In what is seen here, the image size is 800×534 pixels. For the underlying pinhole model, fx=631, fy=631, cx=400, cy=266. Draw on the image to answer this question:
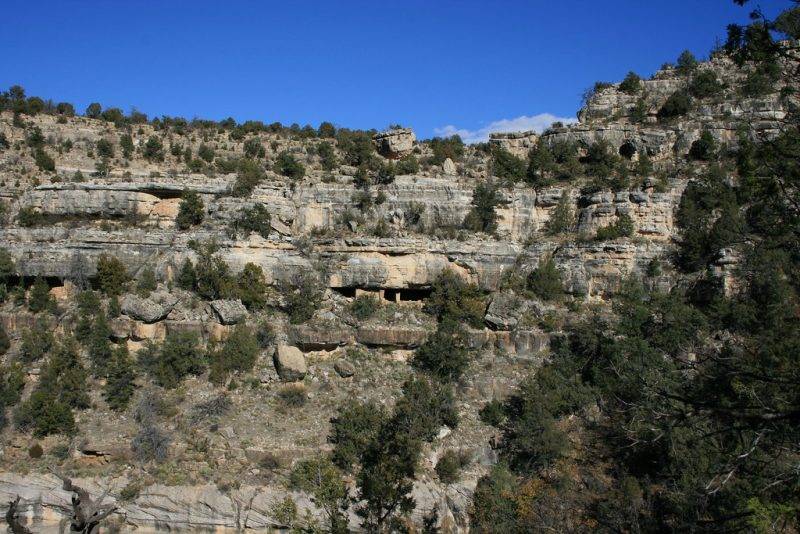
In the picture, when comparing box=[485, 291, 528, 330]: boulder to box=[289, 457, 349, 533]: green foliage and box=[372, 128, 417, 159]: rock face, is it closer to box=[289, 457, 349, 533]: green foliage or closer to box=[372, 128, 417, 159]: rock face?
box=[289, 457, 349, 533]: green foliage

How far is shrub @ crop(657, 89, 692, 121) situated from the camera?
41625 mm

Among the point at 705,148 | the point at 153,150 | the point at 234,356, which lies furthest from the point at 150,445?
the point at 705,148

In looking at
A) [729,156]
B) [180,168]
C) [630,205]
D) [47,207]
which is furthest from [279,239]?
[729,156]

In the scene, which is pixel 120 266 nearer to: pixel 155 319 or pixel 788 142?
pixel 155 319

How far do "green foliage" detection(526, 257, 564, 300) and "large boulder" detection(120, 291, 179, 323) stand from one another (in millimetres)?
18332

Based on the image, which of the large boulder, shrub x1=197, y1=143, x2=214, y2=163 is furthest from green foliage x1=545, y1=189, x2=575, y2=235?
shrub x1=197, y1=143, x2=214, y2=163

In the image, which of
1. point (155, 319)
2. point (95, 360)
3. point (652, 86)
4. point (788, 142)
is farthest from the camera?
point (652, 86)

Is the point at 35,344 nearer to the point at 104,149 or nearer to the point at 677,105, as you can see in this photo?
the point at 104,149

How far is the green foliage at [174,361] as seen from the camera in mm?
27172

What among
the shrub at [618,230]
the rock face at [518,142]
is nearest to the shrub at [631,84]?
the rock face at [518,142]

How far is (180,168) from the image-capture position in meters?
39.6

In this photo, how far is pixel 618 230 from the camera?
3500 centimetres

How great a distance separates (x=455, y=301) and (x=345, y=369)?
6.98 meters

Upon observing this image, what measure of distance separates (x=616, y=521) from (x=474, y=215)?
1949 cm
